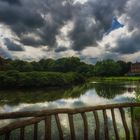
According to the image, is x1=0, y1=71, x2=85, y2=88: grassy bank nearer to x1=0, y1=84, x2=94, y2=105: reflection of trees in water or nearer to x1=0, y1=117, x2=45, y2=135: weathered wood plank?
x1=0, y1=84, x2=94, y2=105: reflection of trees in water

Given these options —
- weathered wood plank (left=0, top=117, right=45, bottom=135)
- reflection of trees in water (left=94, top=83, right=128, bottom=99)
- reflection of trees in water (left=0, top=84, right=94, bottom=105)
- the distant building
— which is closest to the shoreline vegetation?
the distant building

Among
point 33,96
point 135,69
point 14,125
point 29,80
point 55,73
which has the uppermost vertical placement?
point 135,69

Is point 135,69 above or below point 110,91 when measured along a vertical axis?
above

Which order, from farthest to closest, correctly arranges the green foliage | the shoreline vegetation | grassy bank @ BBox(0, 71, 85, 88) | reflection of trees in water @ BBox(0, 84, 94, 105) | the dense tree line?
1. the dense tree line
2. the green foliage
3. the shoreline vegetation
4. grassy bank @ BBox(0, 71, 85, 88)
5. reflection of trees in water @ BBox(0, 84, 94, 105)

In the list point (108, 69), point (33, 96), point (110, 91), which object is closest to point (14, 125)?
point (33, 96)

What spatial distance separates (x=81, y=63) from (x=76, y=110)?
122 m

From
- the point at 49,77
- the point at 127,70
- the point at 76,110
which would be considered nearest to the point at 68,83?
the point at 49,77

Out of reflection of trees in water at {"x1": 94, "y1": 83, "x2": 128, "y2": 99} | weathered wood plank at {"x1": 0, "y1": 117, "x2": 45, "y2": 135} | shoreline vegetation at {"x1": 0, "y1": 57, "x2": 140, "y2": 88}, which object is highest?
shoreline vegetation at {"x1": 0, "y1": 57, "x2": 140, "y2": 88}

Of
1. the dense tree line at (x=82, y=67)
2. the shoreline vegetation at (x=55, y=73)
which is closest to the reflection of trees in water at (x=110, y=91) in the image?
the shoreline vegetation at (x=55, y=73)

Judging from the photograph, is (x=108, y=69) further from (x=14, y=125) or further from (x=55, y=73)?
(x=14, y=125)

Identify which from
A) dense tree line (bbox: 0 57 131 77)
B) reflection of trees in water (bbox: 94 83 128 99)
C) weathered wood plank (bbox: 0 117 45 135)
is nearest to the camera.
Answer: weathered wood plank (bbox: 0 117 45 135)

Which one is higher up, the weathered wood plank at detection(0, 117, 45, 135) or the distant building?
the distant building

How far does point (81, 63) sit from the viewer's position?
126 m

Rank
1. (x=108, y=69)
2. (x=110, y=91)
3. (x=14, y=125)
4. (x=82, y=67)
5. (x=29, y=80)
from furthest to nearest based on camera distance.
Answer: (x=82, y=67)
(x=108, y=69)
(x=29, y=80)
(x=110, y=91)
(x=14, y=125)
